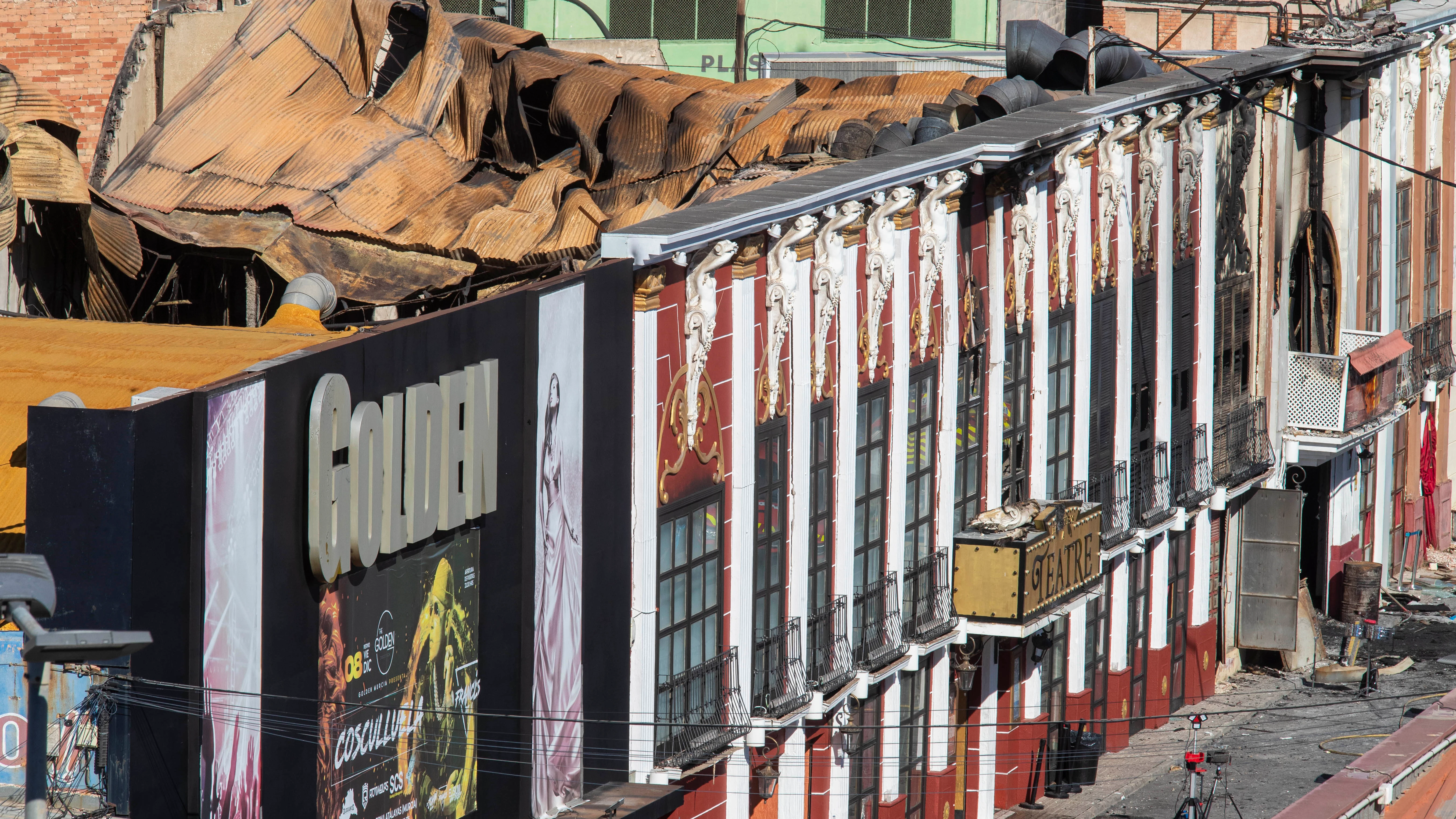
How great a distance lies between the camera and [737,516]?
78.5 feet

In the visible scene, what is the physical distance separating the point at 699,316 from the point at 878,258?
399cm

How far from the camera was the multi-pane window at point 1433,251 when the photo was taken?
43594mm

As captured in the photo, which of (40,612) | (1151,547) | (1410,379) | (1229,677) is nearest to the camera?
(40,612)

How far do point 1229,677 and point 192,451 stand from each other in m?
24.9

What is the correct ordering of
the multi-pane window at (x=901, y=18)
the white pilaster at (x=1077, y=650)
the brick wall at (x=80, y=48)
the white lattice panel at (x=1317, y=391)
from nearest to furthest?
the white pilaster at (x=1077, y=650) < the brick wall at (x=80, y=48) < the white lattice panel at (x=1317, y=391) < the multi-pane window at (x=901, y=18)

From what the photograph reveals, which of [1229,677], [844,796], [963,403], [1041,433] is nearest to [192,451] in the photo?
[844,796]

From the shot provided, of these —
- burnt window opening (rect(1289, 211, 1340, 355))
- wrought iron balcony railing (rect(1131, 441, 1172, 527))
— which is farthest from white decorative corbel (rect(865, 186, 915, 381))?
burnt window opening (rect(1289, 211, 1340, 355))

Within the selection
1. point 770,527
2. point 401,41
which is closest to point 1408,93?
point 401,41

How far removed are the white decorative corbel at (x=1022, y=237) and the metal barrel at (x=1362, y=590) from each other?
39.4ft

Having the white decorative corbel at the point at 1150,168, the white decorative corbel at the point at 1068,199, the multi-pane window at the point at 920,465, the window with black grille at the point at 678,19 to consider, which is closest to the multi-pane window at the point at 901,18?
the window with black grille at the point at 678,19

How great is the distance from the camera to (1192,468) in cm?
3478

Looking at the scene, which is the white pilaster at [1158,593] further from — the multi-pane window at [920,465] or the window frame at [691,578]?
the window frame at [691,578]

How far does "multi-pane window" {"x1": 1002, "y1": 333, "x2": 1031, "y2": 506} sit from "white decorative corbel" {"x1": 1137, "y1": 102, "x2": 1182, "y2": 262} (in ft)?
13.0

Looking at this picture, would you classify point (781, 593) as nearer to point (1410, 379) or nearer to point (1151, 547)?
point (1151, 547)
